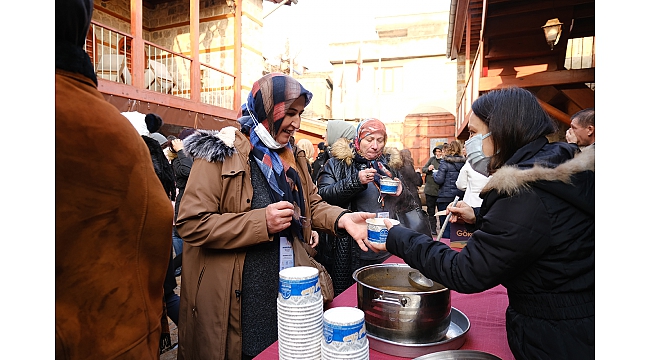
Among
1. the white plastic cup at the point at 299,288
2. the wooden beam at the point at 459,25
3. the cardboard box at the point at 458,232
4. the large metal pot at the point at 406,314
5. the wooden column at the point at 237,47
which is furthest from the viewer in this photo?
the wooden column at the point at 237,47

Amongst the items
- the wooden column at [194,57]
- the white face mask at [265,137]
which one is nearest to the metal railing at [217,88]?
the wooden column at [194,57]

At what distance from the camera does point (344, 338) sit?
1108 mm

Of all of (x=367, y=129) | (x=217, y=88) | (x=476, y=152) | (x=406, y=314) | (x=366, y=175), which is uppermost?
(x=217, y=88)

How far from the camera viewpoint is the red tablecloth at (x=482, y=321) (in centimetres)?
147

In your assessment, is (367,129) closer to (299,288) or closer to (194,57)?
(299,288)

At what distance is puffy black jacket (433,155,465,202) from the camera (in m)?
7.39

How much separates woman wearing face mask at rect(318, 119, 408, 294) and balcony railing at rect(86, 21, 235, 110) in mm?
6835

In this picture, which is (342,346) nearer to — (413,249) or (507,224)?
(413,249)

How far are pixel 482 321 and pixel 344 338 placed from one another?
989mm

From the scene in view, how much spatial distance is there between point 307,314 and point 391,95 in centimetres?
2383

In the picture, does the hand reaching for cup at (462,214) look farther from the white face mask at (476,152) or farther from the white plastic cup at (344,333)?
the white plastic cup at (344,333)

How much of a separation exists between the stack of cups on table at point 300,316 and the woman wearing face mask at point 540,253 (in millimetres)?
514

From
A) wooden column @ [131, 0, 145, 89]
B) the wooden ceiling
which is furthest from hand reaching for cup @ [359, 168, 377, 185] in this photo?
the wooden ceiling

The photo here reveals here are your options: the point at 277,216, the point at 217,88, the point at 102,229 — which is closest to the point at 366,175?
the point at 277,216
